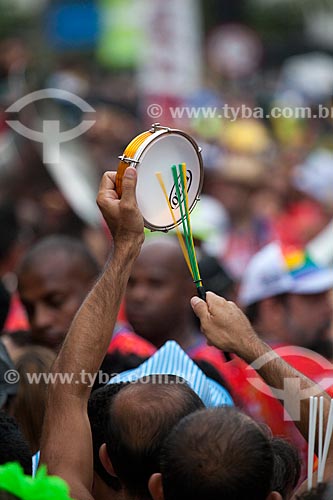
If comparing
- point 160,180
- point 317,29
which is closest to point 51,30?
point 317,29

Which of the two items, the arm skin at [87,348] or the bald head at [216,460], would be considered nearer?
the bald head at [216,460]

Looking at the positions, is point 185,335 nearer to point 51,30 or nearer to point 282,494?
point 282,494

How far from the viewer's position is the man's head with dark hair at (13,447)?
3174 mm

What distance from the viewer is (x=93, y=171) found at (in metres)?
9.44

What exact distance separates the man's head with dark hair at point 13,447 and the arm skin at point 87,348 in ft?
0.16

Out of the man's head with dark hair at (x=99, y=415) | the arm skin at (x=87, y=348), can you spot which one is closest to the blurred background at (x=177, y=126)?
the man's head with dark hair at (x=99, y=415)

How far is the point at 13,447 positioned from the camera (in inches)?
126

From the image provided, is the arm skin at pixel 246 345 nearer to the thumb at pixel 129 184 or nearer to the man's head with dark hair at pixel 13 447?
the thumb at pixel 129 184

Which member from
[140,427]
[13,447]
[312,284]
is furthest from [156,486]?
[312,284]

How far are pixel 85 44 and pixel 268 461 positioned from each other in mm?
19779

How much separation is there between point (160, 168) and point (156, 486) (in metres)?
0.97

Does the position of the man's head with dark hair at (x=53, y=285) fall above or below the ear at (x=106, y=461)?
above

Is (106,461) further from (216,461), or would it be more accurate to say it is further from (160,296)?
(160,296)

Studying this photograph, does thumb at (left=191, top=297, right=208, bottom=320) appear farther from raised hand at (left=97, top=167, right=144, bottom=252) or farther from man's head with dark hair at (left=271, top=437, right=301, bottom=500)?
man's head with dark hair at (left=271, top=437, right=301, bottom=500)
